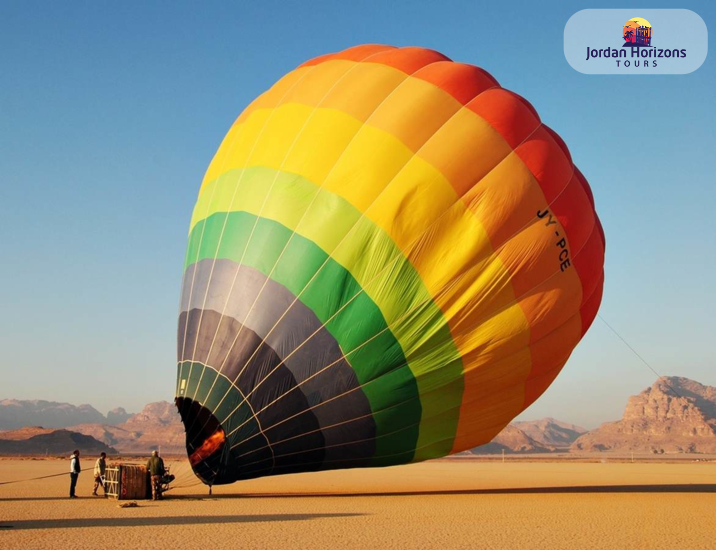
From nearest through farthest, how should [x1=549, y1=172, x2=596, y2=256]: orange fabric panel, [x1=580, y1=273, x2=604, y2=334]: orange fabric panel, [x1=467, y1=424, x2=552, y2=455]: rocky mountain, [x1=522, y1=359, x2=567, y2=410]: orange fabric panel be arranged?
1. [x1=549, y1=172, x2=596, y2=256]: orange fabric panel
2. [x1=522, y1=359, x2=567, y2=410]: orange fabric panel
3. [x1=580, y1=273, x2=604, y2=334]: orange fabric panel
4. [x1=467, y1=424, x2=552, y2=455]: rocky mountain

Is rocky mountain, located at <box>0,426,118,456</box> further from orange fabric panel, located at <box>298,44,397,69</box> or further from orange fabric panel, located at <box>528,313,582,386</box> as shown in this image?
orange fabric panel, located at <box>528,313,582,386</box>

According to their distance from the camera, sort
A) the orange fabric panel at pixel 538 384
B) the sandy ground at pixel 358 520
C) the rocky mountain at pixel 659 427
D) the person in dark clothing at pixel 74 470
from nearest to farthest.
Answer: the sandy ground at pixel 358 520 < the orange fabric panel at pixel 538 384 < the person in dark clothing at pixel 74 470 < the rocky mountain at pixel 659 427

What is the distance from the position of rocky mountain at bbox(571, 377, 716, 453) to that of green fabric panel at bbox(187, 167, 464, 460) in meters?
99.4

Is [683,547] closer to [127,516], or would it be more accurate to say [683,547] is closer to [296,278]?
[296,278]

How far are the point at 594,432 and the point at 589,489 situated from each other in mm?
126785

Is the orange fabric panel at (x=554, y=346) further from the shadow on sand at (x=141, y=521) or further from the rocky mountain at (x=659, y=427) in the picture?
the rocky mountain at (x=659, y=427)

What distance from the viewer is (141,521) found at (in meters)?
9.48

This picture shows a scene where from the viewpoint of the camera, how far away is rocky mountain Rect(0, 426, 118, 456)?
239ft

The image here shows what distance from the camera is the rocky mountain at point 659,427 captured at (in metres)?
107

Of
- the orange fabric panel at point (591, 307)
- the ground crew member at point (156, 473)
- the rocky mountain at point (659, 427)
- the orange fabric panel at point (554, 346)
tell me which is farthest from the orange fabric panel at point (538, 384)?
the rocky mountain at point (659, 427)

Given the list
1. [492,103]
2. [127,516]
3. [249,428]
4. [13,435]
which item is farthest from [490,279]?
[13,435]

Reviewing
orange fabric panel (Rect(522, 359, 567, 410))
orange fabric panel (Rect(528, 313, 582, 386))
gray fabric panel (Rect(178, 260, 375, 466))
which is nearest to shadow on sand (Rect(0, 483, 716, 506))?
gray fabric panel (Rect(178, 260, 375, 466))

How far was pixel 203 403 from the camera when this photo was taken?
11.8 m

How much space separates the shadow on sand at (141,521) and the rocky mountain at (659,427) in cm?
10142
